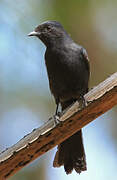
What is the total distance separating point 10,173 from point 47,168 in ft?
9.08

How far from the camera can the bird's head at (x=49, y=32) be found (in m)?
5.23

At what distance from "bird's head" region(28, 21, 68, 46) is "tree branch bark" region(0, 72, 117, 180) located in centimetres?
173

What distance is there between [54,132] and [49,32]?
2105 mm

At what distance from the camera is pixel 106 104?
3545mm

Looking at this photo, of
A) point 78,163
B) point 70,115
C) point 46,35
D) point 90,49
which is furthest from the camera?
point 90,49

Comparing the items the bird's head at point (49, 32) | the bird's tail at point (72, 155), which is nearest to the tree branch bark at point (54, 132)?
the bird's tail at point (72, 155)

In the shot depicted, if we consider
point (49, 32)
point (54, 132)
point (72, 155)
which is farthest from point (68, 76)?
point (54, 132)

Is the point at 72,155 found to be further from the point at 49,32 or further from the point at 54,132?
the point at 49,32

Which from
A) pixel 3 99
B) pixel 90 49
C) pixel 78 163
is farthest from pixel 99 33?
pixel 78 163

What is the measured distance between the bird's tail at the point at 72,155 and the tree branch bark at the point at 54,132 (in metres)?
1.10

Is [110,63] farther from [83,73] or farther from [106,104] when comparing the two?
[106,104]

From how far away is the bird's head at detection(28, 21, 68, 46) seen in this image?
5.23m

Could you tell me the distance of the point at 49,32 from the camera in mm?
5285

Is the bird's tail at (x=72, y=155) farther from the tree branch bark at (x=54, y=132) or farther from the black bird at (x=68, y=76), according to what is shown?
the tree branch bark at (x=54, y=132)
